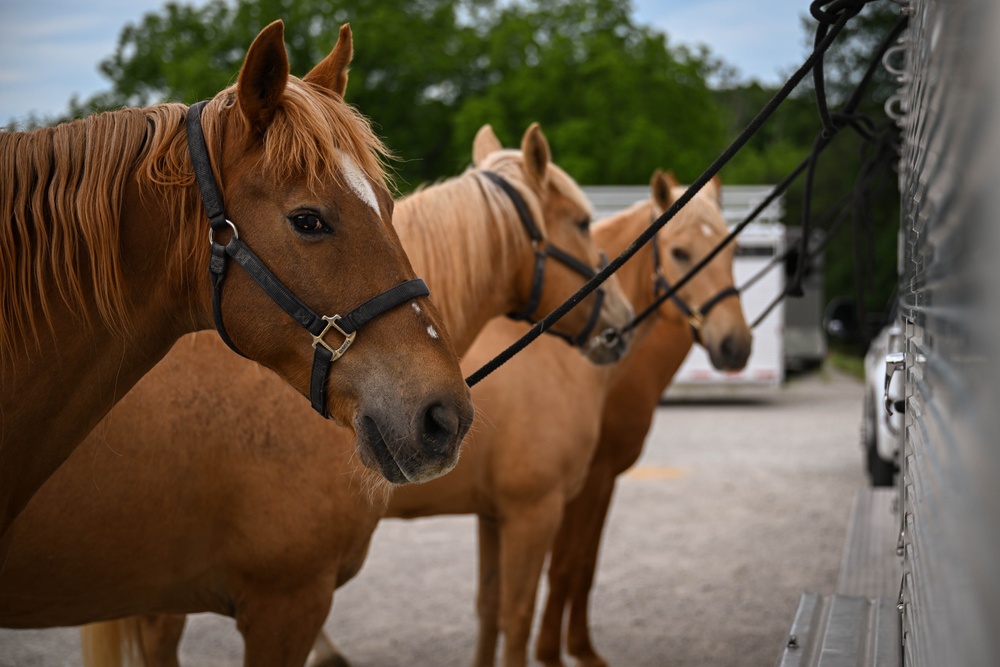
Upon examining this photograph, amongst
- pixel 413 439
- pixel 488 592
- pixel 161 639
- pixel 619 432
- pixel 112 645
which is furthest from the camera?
pixel 619 432

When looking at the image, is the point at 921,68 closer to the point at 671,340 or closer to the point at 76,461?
the point at 76,461

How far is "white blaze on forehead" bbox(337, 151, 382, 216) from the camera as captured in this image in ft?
6.10

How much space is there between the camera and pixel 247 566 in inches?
101

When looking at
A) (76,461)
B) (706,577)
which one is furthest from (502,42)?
(76,461)

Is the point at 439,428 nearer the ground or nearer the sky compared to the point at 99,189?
nearer the ground

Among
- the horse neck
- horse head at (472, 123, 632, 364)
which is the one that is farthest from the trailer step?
the horse neck

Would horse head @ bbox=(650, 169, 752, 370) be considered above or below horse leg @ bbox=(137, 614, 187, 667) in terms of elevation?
above

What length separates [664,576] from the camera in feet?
20.5

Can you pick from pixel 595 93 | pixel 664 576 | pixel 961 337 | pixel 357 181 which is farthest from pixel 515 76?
pixel 961 337

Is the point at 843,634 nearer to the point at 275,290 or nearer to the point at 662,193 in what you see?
the point at 275,290

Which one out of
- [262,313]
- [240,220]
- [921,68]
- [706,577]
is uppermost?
[921,68]

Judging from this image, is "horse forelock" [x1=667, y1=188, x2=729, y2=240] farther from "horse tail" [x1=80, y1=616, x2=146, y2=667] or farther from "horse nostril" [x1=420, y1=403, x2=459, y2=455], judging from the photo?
"horse nostril" [x1=420, y1=403, x2=459, y2=455]

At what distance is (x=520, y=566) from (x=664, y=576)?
8.78 ft

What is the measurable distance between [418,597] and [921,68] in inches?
193
